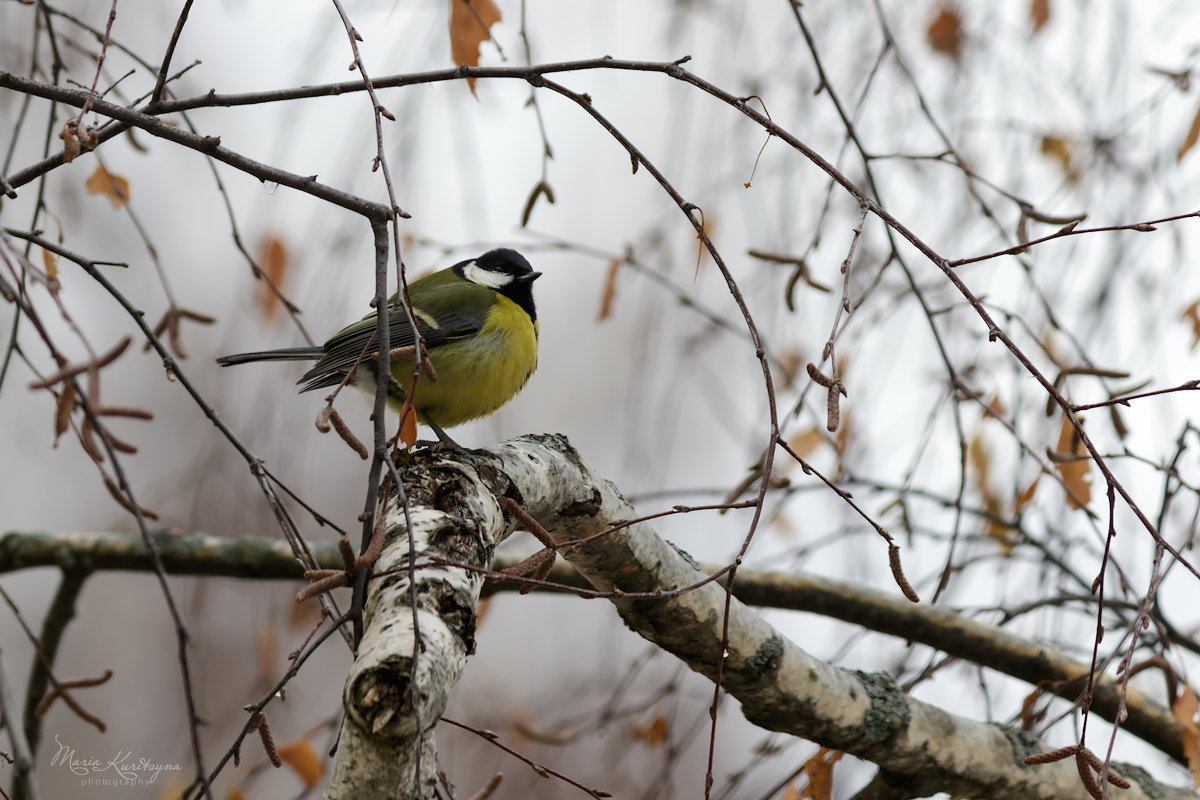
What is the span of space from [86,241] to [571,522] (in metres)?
3.85

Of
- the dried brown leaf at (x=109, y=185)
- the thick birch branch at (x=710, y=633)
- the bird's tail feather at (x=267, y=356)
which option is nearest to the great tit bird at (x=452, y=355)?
the bird's tail feather at (x=267, y=356)

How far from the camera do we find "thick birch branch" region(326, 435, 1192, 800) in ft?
5.05

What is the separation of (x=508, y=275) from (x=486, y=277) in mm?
108

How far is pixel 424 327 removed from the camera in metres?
2.97

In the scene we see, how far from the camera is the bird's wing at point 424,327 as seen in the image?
2.76 m

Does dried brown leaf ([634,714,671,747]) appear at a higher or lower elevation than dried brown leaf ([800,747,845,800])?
higher

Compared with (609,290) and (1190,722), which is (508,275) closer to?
(609,290)

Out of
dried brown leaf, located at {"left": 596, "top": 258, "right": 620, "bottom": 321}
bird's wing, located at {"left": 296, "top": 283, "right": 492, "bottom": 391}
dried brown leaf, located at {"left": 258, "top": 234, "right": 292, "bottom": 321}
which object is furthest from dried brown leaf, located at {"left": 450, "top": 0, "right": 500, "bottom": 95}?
dried brown leaf, located at {"left": 258, "top": 234, "right": 292, "bottom": 321}

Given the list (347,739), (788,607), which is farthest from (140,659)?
(347,739)

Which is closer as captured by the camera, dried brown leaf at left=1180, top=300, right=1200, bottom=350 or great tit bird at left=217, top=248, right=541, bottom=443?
dried brown leaf at left=1180, top=300, right=1200, bottom=350

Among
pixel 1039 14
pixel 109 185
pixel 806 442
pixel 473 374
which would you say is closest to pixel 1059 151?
pixel 1039 14

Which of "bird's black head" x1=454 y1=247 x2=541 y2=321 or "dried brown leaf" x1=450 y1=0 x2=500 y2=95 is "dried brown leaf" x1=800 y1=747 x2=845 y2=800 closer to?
"dried brown leaf" x1=450 y1=0 x2=500 y2=95

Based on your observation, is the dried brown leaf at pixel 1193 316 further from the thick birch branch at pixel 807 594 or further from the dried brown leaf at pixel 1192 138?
the thick birch branch at pixel 807 594

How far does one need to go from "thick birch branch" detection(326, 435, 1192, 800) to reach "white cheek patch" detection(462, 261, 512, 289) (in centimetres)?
154
